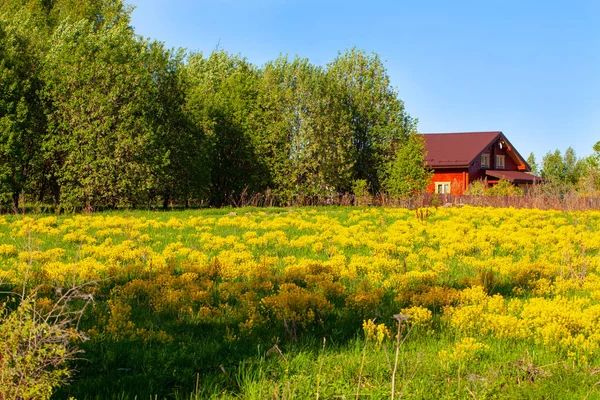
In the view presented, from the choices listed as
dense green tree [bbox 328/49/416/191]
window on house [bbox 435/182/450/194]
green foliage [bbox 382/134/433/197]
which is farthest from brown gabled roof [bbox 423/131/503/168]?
green foliage [bbox 382/134/433/197]

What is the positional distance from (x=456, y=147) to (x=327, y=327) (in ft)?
143

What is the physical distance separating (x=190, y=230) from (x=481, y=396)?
11.4m

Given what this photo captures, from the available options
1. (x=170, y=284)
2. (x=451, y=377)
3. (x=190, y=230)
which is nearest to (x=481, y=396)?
(x=451, y=377)

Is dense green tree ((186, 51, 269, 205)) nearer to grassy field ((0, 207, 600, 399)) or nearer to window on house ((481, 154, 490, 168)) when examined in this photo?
grassy field ((0, 207, 600, 399))

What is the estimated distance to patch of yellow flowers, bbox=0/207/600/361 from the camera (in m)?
5.70

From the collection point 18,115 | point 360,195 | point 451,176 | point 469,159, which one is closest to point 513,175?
point 451,176

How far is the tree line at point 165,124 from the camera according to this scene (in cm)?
2295

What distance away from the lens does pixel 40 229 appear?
13562 millimetres

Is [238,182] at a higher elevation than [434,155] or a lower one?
lower

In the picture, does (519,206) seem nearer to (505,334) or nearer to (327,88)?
(327,88)

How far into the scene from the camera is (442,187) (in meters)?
46.1

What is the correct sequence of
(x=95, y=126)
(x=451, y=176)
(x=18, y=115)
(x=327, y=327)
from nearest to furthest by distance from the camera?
(x=327, y=327)
(x=18, y=115)
(x=95, y=126)
(x=451, y=176)

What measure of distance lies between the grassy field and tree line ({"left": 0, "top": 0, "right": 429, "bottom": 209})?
45.3ft

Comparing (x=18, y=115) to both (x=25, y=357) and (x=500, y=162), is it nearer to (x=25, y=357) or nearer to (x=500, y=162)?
(x=25, y=357)
